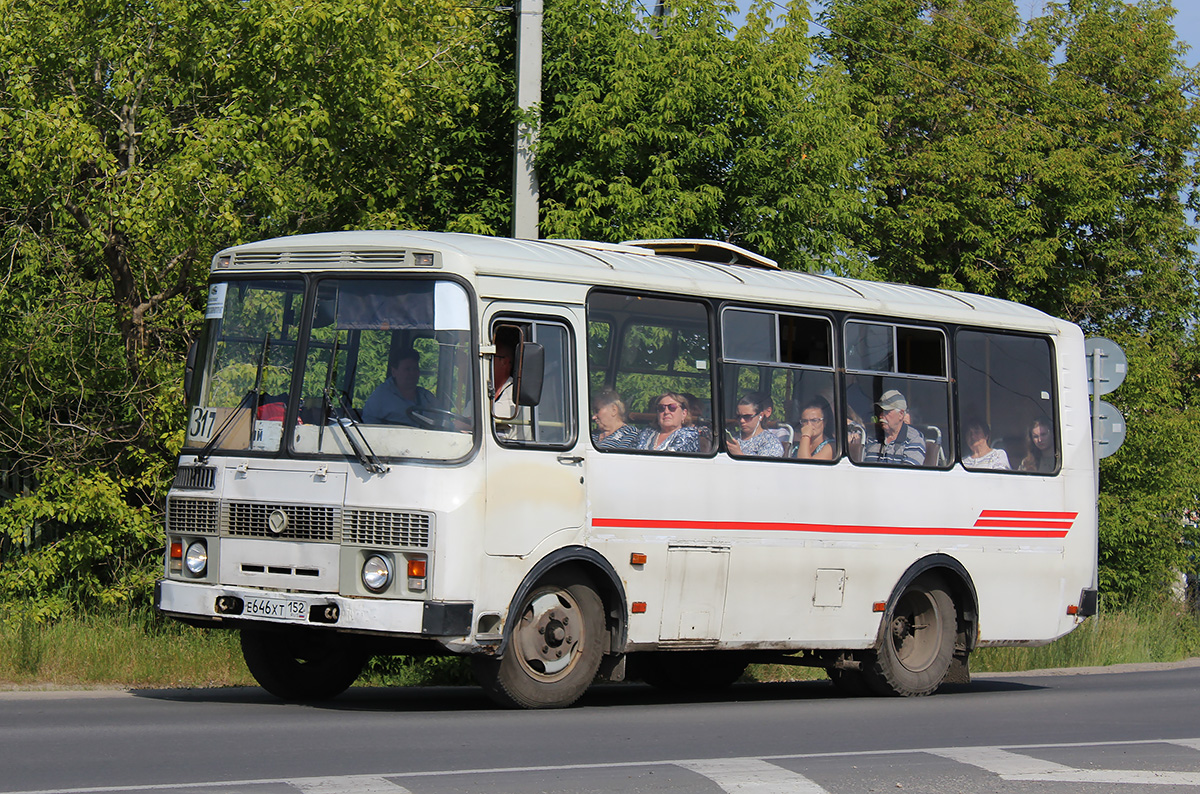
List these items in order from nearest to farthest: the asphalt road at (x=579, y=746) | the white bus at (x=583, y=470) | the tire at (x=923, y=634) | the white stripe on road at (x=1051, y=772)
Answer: the asphalt road at (x=579, y=746)
the white stripe on road at (x=1051, y=772)
the white bus at (x=583, y=470)
the tire at (x=923, y=634)

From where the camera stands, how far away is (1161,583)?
32188 mm

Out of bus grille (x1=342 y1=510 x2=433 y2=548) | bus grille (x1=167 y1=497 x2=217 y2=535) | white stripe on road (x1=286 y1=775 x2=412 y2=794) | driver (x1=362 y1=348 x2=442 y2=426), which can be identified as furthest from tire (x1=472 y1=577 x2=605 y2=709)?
white stripe on road (x1=286 y1=775 x2=412 y2=794)

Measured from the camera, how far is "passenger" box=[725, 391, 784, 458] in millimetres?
12508

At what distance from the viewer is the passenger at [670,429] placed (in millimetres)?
11898

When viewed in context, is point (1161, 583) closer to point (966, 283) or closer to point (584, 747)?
point (966, 283)

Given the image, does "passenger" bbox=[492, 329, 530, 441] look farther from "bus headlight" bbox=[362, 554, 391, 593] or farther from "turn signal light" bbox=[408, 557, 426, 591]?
"bus headlight" bbox=[362, 554, 391, 593]

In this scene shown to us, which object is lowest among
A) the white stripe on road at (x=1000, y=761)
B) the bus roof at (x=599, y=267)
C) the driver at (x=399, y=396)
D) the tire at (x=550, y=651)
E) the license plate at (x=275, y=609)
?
the white stripe on road at (x=1000, y=761)

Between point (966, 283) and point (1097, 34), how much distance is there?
7.37 m

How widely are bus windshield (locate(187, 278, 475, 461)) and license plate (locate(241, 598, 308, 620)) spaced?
93 cm

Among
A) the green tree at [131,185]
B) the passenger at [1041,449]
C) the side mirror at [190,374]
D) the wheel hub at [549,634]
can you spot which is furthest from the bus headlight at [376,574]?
the passenger at [1041,449]

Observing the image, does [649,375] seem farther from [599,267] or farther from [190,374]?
[190,374]

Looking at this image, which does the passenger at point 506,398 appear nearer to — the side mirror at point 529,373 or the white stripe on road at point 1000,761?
the side mirror at point 529,373

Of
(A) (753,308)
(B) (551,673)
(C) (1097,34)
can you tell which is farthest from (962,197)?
(B) (551,673)

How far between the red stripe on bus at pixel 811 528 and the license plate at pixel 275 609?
6.47 feet
